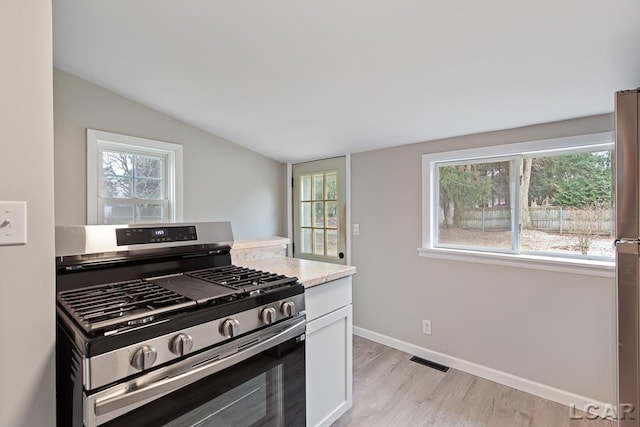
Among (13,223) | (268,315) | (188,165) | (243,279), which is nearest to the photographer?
(13,223)

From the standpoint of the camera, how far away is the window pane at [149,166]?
2.75m

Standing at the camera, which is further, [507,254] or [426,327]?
[426,327]

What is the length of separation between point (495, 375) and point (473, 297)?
0.57 meters

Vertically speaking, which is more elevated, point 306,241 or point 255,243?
point 255,243

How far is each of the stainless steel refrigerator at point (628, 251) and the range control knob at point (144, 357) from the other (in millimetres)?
1662

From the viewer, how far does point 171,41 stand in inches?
69.5

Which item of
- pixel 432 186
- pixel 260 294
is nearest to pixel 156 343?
pixel 260 294

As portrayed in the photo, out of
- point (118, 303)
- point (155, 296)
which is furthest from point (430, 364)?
point (118, 303)

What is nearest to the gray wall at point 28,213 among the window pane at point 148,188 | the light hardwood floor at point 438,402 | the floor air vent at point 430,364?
the light hardwood floor at point 438,402

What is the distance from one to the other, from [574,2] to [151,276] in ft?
6.99

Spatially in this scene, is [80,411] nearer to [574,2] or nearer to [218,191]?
[574,2]

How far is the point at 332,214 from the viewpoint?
3.38 metres

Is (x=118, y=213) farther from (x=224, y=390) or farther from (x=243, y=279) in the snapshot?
(x=224, y=390)

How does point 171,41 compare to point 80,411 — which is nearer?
point 80,411
